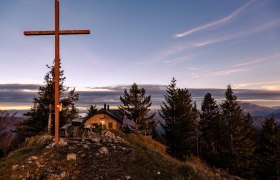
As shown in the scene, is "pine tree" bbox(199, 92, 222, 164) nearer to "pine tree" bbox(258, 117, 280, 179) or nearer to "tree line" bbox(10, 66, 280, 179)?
"tree line" bbox(10, 66, 280, 179)

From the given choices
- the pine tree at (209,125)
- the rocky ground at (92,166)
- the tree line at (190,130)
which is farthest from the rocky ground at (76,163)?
the pine tree at (209,125)

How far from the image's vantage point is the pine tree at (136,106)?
53.8 meters

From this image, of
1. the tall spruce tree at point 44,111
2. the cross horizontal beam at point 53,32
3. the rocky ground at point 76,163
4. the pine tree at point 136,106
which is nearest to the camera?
the rocky ground at point 76,163

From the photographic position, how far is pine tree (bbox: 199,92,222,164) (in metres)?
55.7

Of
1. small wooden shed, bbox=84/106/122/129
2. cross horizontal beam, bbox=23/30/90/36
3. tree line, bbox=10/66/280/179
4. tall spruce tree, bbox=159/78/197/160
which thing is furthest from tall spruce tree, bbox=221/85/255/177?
cross horizontal beam, bbox=23/30/90/36

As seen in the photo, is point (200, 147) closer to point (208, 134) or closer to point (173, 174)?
point (208, 134)

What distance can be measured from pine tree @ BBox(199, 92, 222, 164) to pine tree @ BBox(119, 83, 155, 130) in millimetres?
12710

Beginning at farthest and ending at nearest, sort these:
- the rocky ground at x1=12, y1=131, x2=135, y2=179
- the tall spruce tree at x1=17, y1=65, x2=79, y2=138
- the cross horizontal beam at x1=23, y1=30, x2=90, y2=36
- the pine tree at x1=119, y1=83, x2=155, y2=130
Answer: the pine tree at x1=119, y1=83, x2=155, y2=130, the tall spruce tree at x1=17, y1=65, x2=79, y2=138, the cross horizontal beam at x1=23, y1=30, x2=90, y2=36, the rocky ground at x1=12, y1=131, x2=135, y2=179

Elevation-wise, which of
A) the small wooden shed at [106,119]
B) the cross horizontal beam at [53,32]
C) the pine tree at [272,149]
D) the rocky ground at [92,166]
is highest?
the cross horizontal beam at [53,32]

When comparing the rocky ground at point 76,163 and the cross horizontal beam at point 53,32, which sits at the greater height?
the cross horizontal beam at point 53,32

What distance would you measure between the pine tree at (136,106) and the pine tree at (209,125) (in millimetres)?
12710

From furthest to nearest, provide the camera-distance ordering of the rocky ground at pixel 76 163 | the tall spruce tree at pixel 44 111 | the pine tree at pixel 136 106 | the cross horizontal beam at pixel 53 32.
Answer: the pine tree at pixel 136 106
the tall spruce tree at pixel 44 111
the cross horizontal beam at pixel 53 32
the rocky ground at pixel 76 163

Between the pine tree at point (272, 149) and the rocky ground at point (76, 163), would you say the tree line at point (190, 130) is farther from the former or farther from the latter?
the rocky ground at point (76, 163)

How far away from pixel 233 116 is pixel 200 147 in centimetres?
1809
